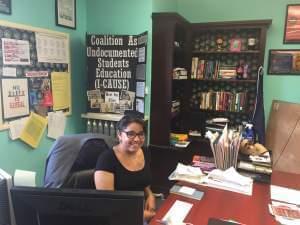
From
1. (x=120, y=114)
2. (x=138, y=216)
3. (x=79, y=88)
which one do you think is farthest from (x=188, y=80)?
(x=138, y=216)

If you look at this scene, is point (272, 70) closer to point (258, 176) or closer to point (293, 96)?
point (293, 96)

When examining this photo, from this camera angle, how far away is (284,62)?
11.3 ft

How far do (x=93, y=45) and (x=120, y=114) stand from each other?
0.79 m

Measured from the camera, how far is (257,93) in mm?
3367

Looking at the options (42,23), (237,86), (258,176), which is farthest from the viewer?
(237,86)

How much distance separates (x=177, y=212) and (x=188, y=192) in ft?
0.79

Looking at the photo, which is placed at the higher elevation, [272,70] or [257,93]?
[272,70]

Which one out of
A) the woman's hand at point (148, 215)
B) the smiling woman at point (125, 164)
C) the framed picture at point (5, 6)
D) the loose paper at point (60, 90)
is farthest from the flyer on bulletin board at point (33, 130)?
the woman's hand at point (148, 215)

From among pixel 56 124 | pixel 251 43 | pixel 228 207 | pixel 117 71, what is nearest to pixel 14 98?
pixel 56 124

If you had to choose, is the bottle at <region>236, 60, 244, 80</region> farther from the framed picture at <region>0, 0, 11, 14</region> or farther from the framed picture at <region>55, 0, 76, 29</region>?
the framed picture at <region>0, 0, 11, 14</region>

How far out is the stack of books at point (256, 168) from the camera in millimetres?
1841

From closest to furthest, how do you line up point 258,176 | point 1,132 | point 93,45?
point 258,176 → point 1,132 → point 93,45

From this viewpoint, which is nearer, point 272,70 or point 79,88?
point 79,88

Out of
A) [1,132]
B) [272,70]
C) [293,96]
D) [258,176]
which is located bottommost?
[258,176]
